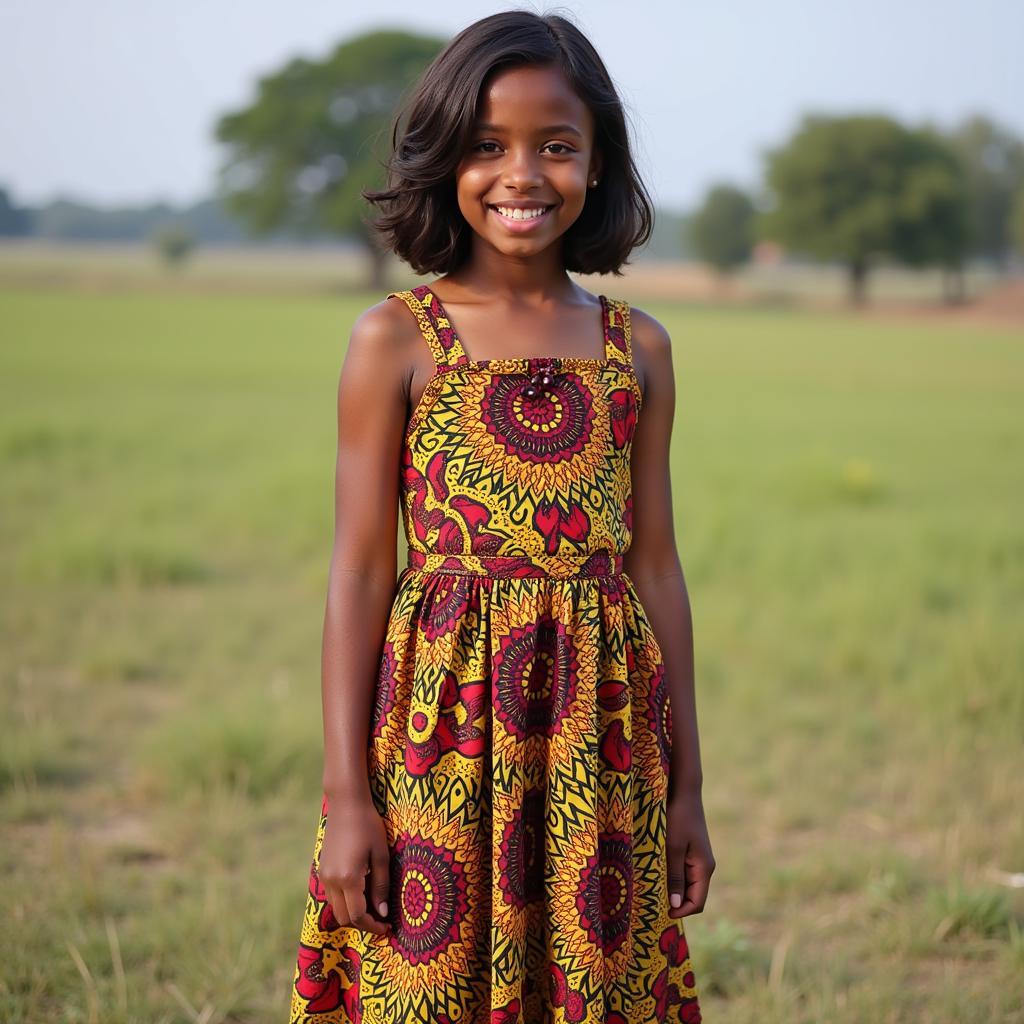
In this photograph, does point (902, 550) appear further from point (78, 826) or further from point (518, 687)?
point (518, 687)

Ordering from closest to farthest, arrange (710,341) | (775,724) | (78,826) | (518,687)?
(518,687), (78,826), (775,724), (710,341)

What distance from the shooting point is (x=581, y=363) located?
172 centimetres

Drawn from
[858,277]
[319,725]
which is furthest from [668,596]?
[858,277]

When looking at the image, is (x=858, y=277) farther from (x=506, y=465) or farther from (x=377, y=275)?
(x=506, y=465)

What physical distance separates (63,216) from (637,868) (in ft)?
111

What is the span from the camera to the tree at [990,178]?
5319cm

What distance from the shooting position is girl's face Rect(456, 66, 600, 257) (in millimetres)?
1669

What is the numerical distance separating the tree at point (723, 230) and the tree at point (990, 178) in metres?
9.67

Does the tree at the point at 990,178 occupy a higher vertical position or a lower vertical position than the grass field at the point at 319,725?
higher

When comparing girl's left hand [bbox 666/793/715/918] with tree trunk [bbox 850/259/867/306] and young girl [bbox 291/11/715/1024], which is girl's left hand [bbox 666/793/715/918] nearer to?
young girl [bbox 291/11/715/1024]

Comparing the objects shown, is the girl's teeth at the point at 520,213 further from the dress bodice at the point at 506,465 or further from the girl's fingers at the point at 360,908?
the girl's fingers at the point at 360,908

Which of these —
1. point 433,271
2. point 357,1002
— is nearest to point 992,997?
point 357,1002

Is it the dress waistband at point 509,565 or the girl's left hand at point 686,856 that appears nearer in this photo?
the dress waistband at point 509,565

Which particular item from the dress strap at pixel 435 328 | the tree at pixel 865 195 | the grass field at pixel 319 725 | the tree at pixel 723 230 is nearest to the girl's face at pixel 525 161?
the dress strap at pixel 435 328
